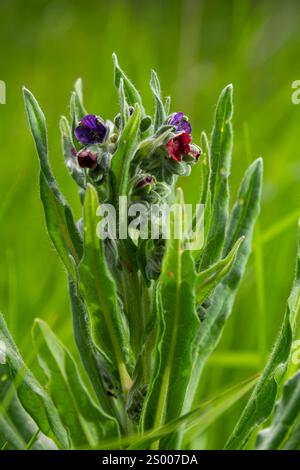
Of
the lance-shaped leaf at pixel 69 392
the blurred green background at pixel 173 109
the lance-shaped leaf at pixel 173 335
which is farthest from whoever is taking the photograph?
the blurred green background at pixel 173 109

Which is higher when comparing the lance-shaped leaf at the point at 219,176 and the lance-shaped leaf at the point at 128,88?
the lance-shaped leaf at the point at 128,88

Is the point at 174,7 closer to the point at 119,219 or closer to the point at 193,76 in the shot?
the point at 193,76

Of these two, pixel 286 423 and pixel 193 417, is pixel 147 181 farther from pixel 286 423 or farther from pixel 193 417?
pixel 286 423

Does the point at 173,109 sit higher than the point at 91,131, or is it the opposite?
the point at 173,109

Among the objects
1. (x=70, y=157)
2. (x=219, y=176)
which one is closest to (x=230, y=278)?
(x=219, y=176)

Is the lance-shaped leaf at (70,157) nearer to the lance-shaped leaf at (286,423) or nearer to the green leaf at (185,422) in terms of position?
the green leaf at (185,422)

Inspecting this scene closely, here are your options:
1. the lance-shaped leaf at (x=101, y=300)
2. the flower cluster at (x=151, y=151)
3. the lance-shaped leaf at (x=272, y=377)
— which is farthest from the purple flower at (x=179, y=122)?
the lance-shaped leaf at (x=272, y=377)

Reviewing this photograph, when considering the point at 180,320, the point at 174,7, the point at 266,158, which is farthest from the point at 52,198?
the point at 174,7
